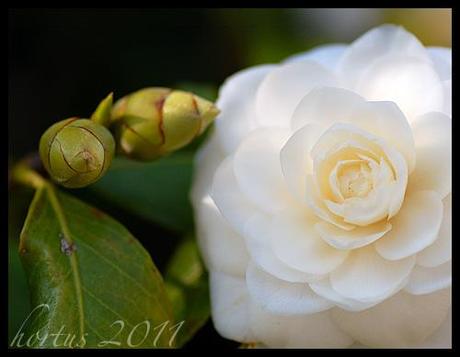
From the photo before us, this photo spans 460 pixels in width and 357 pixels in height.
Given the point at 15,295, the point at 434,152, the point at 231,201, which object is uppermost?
the point at 434,152

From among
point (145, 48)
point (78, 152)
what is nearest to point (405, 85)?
point (78, 152)

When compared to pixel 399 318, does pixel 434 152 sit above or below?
above

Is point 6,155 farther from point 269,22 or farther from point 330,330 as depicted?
point 269,22

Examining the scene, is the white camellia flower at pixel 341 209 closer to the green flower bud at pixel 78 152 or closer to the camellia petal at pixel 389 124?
the camellia petal at pixel 389 124

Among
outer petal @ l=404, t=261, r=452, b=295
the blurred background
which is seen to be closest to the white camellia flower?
outer petal @ l=404, t=261, r=452, b=295

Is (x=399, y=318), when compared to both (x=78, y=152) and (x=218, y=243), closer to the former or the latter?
(x=218, y=243)

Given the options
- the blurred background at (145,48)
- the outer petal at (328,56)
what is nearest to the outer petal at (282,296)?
the outer petal at (328,56)

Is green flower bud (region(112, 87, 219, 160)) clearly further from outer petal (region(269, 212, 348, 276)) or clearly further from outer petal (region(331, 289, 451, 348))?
outer petal (region(331, 289, 451, 348))
